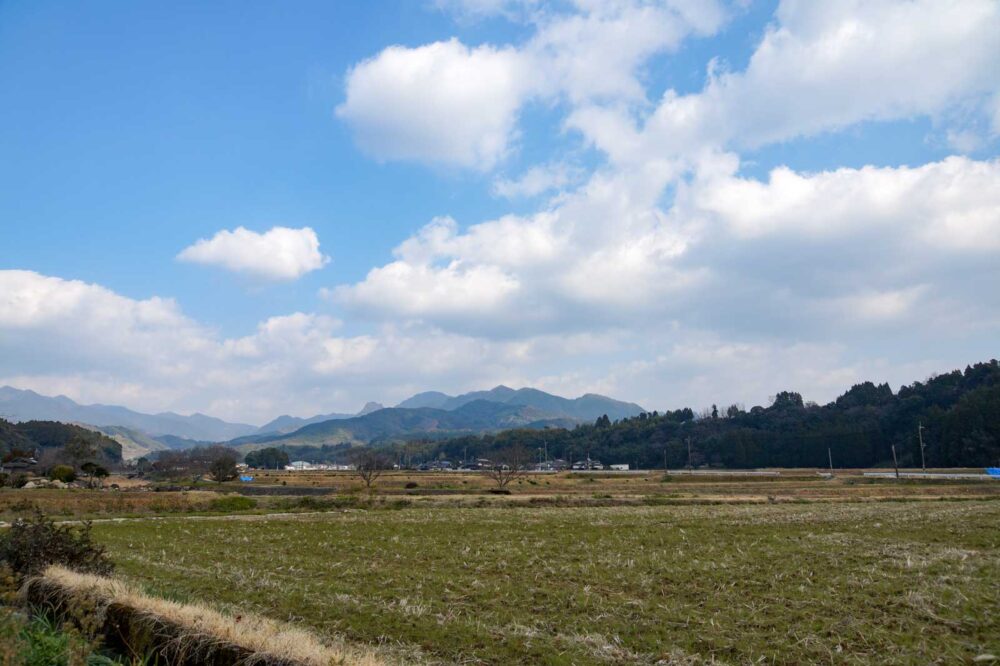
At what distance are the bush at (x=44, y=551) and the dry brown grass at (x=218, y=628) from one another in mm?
1494

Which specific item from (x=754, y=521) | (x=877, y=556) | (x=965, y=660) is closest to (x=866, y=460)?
(x=754, y=521)

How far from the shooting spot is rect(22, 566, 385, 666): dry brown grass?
274 inches

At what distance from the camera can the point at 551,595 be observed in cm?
1494

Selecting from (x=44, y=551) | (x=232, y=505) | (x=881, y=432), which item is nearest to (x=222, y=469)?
(x=232, y=505)

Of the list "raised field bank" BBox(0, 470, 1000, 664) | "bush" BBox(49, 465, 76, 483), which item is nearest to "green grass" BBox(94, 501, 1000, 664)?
"raised field bank" BBox(0, 470, 1000, 664)

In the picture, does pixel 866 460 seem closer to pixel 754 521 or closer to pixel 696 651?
pixel 754 521

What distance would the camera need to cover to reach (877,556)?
64.8ft

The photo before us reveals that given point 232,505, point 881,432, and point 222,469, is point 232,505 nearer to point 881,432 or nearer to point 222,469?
point 222,469

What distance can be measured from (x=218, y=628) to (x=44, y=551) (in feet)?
21.2

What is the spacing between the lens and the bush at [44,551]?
37.2 ft

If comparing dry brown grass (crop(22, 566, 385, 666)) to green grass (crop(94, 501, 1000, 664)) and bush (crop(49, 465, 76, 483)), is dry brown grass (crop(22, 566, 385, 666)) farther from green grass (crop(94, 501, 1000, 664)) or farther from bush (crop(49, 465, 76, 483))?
bush (crop(49, 465, 76, 483))

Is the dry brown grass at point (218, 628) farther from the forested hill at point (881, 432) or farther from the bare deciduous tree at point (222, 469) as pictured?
the forested hill at point (881, 432)

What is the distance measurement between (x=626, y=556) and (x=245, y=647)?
15.7 m

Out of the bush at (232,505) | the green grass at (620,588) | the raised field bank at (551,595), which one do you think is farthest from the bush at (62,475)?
the green grass at (620,588)
